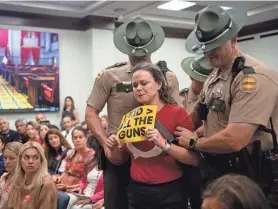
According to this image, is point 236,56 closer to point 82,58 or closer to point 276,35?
point 82,58

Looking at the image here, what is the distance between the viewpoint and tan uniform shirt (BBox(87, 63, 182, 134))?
87.7 inches

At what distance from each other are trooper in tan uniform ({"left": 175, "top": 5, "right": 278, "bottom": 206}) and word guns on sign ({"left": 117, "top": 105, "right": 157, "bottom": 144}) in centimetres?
17

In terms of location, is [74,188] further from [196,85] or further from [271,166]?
[271,166]

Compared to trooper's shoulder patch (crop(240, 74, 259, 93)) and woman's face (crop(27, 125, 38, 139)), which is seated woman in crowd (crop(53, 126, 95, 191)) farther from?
trooper's shoulder patch (crop(240, 74, 259, 93))

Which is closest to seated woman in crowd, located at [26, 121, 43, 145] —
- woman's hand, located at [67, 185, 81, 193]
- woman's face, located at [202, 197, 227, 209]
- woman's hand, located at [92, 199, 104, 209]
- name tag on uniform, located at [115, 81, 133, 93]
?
woman's hand, located at [67, 185, 81, 193]

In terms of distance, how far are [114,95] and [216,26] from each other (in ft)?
2.56

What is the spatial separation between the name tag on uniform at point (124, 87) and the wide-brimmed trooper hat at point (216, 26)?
539mm

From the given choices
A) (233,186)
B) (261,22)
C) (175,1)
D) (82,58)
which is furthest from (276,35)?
(233,186)

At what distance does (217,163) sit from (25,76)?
247 inches

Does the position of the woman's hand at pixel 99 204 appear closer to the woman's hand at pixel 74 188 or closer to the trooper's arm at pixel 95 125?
the woman's hand at pixel 74 188

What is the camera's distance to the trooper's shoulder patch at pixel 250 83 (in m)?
1.61

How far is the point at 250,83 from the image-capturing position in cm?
162

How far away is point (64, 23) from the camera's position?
792cm

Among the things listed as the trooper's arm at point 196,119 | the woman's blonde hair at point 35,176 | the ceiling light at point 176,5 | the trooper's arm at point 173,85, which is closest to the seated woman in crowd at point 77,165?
the woman's blonde hair at point 35,176
